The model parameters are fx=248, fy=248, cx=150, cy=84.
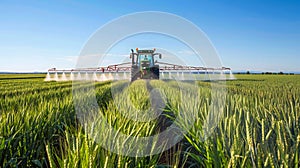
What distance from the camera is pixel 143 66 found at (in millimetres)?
14227

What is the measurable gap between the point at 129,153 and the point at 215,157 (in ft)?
2.19

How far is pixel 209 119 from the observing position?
2898 mm

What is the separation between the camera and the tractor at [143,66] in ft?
45.4

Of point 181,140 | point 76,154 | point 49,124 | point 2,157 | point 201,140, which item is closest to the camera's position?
point 76,154

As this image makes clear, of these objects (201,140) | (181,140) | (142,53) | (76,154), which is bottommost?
(181,140)

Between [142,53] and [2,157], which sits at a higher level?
[142,53]

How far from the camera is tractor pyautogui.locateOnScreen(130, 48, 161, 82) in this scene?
13.9 meters

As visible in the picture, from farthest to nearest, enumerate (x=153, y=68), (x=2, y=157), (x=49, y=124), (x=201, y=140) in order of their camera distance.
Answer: (x=153, y=68) < (x=49, y=124) < (x=201, y=140) < (x=2, y=157)

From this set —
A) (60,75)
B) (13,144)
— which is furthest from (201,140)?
(60,75)

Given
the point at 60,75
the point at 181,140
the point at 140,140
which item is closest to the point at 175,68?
the point at 60,75

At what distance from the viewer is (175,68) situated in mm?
18516

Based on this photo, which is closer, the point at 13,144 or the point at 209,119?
the point at 13,144

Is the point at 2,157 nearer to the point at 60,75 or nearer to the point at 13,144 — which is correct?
the point at 13,144

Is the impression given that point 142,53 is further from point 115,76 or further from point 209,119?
point 209,119
